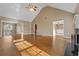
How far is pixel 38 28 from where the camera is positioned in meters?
1.88

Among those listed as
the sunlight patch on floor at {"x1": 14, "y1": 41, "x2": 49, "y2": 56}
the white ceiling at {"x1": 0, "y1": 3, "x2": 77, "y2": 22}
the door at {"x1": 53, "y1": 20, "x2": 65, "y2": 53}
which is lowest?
the sunlight patch on floor at {"x1": 14, "y1": 41, "x2": 49, "y2": 56}

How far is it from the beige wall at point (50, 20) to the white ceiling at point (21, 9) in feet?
0.19

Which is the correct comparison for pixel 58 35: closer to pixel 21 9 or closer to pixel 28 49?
pixel 28 49

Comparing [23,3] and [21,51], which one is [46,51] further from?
[23,3]

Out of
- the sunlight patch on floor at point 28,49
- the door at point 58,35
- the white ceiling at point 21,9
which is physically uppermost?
the white ceiling at point 21,9

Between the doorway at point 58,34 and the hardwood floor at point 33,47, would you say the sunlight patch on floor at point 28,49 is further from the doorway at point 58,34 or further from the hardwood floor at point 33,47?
the doorway at point 58,34

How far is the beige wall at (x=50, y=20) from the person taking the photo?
1774mm

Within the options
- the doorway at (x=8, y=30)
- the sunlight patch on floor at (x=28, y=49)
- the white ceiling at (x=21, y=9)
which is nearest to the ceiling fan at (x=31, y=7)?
the white ceiling at (x=21, y=9)

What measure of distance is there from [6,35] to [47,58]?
66cm

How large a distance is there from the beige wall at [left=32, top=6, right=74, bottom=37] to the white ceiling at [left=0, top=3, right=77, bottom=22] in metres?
0.06

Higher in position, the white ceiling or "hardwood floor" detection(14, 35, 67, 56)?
the white ceiling

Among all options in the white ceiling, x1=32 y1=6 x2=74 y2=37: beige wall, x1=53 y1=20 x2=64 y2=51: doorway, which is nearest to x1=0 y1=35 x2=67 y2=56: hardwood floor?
x1=53 y1=20 x2=64 y2=51: doorway

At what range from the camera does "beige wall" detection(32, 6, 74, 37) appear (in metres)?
1.77

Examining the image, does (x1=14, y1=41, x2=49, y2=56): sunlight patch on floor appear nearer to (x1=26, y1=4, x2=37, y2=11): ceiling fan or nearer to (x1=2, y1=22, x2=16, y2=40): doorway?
(x1=2, y1=22, x2=16, y2=40): doorway
